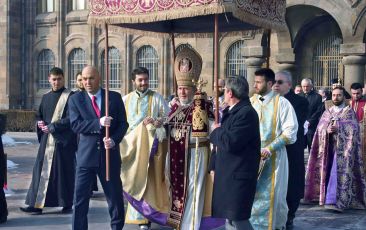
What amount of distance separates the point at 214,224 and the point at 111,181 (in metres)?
1.32

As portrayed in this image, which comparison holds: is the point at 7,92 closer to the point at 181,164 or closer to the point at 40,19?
the point at 40,19

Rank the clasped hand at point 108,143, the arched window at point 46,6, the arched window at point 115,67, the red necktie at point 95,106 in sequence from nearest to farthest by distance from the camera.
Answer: the clasped hand at point 108,143, the red necktie at point 95,106, the arched window at point 115,67, the arched window at point 46,6

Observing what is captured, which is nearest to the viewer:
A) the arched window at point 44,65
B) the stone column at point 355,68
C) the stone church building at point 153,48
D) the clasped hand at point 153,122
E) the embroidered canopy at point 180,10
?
the embroidered canopy at point 180,10

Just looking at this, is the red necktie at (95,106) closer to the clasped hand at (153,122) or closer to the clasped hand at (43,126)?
the clasped hand at (153,122)

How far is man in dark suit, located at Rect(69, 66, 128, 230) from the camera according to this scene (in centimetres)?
586

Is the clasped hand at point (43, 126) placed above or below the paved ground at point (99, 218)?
above

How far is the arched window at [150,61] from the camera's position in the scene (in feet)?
78.0

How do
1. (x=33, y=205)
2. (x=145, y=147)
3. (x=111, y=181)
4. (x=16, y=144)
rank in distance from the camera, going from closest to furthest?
1. (x=111, y=181)
2. (x=145, y=147)
3. (x=33, y=205)
4. (x=16, y=144)

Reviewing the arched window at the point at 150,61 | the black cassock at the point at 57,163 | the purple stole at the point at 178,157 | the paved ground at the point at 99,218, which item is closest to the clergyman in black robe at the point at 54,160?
the black cassock at the point at 57,163

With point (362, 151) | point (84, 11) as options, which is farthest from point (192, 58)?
point (84, 11)

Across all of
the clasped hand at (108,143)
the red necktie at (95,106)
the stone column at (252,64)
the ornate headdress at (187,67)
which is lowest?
the clasped hand at (108,143)

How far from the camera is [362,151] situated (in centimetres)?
923

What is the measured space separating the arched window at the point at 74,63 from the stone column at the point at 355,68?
1330 centimetres

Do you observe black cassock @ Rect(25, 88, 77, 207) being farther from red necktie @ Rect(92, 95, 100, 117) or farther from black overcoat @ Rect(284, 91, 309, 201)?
black overcoat @ Rect(284, 91, 309, 201)
